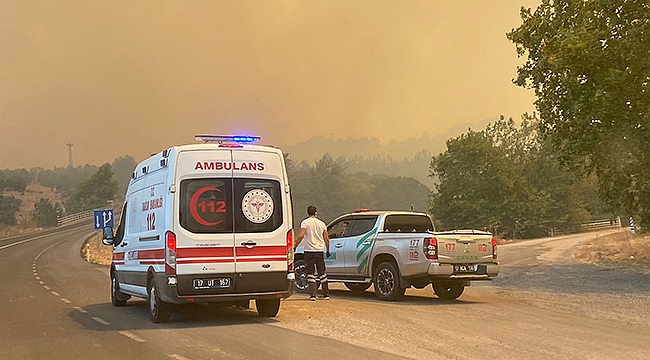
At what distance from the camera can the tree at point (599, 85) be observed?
63.5ft

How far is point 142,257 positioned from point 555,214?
238 ft

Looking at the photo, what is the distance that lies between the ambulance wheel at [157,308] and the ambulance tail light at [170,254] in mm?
676

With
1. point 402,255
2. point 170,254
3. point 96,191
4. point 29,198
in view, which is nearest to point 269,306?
point 170,254

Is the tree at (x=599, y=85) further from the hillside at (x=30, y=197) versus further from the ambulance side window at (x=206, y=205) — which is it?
the hillside at (x=30, y=197)

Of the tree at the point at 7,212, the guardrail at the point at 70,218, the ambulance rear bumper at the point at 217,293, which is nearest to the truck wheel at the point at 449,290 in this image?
the ambulance rear bumper at the point at 217,293

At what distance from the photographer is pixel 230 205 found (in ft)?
38.2

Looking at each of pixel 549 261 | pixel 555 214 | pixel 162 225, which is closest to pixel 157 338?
pixel 162 225

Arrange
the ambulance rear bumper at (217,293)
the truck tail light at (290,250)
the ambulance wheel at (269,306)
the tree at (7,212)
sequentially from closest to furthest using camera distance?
1. the ambulance rear bumper at (217,293)
2. the truck tail light at (290,250)
3. the ambulance wheel at (269,306)
4. the tree at (7,212)

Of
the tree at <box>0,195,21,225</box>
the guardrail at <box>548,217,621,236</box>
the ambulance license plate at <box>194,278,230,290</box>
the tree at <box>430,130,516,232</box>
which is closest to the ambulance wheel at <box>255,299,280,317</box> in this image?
the ambulance license plate at <box>194,278,230,290</box>

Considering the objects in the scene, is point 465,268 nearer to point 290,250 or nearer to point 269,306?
point 290,250

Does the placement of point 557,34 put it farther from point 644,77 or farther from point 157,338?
point 157,338

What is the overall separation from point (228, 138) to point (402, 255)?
4.63m

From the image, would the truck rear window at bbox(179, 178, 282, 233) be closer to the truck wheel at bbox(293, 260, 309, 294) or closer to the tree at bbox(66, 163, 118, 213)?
the truck wheel at bbox(293, 260, 309, 294)

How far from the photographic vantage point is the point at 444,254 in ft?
46.6
